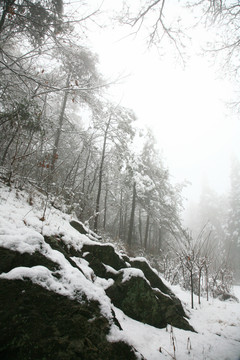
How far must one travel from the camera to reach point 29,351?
1352mm

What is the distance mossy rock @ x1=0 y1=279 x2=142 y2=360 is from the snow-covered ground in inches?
4.3

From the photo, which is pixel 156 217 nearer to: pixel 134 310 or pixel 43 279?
pixel 134 310

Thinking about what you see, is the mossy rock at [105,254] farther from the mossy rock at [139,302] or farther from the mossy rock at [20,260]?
the mossy rock at [20,260]

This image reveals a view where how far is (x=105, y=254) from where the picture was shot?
444 cm

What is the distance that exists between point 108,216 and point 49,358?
27.5 metres

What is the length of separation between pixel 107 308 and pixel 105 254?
90.9 inches

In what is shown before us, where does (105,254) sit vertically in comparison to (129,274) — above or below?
above

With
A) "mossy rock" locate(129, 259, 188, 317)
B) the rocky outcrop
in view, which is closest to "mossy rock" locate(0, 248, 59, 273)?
the rocky outcrop

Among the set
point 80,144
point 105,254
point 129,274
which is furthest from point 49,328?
point 80,144

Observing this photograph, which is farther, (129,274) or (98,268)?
(98,268)

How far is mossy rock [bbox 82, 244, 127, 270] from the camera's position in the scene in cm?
428

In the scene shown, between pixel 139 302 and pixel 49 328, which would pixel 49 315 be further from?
pixel 139 302

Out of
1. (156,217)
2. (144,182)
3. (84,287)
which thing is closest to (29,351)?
(84,287)

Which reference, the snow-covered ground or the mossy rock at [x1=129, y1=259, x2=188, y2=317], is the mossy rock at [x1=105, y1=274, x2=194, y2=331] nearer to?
the snow-covered ground
